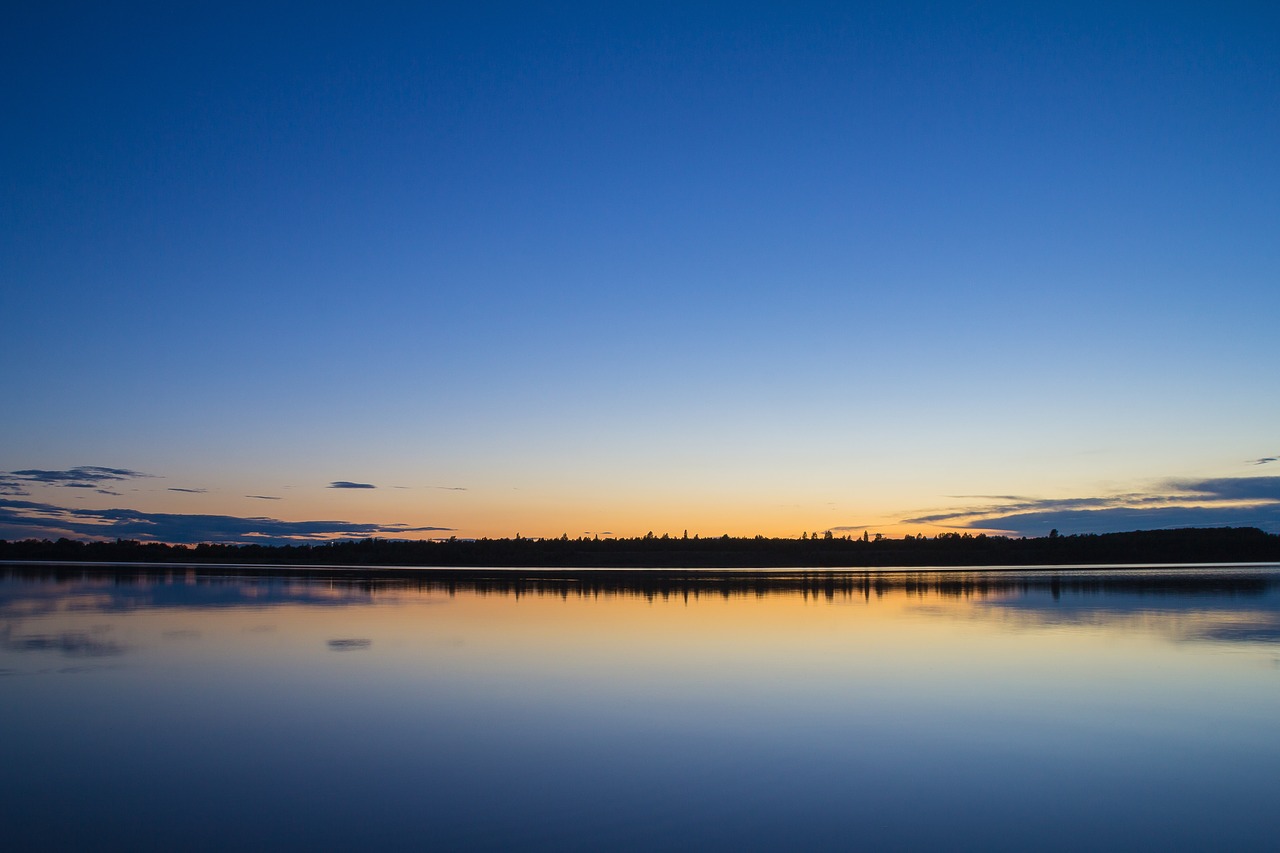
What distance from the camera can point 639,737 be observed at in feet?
29.2

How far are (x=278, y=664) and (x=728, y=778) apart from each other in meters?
8.89

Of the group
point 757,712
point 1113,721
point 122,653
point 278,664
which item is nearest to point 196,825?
point 757,712

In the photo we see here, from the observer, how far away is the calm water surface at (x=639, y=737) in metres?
6.26

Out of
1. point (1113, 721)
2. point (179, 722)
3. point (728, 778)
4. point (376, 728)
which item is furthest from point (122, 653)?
point (1113, 721)

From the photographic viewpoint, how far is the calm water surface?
246 inches

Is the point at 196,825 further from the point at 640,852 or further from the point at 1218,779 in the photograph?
the point at 1218,779

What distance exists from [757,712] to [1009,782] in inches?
127

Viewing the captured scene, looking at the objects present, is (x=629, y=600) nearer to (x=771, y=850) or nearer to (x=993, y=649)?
(x=993, y=649)

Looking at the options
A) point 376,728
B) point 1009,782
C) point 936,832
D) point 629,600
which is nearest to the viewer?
point 936,832

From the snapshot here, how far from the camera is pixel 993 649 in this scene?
15.3 m

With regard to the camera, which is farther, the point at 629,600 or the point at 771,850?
the point at 629,600

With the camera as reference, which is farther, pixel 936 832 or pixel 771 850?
pixel 936 832

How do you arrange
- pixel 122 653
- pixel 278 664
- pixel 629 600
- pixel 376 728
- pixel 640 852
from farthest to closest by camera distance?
pixel 629 600
pixel 122 653
pixel 278 664
pixel 376 728
pixel 640 852

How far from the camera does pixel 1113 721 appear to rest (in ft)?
31.4
